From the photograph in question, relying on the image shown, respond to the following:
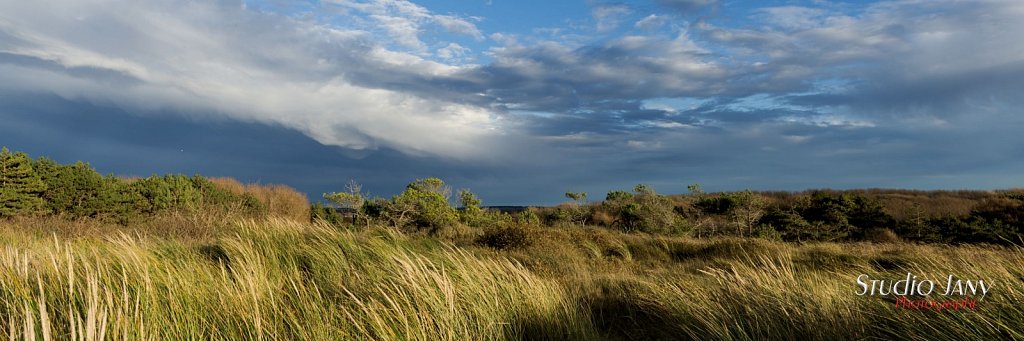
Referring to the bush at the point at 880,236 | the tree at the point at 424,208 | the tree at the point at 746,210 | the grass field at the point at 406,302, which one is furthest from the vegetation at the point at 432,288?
the bush at the point at 880,236

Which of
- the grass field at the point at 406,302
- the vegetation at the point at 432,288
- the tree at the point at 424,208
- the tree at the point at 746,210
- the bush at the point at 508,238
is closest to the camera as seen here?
the grass field at the point at 406,302

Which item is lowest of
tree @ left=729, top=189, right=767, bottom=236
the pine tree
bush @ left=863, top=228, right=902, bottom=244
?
bush @ left=863, top=228, right=902, bottom=244

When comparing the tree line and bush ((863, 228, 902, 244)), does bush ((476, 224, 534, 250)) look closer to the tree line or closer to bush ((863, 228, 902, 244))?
the tree line

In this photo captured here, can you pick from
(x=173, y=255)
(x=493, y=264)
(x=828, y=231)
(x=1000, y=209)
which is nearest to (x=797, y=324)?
(x=493, y=264)

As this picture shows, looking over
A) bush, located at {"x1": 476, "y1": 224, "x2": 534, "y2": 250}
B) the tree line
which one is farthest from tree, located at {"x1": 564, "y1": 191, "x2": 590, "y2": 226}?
bush, located at {"x1": 476, "y1": 224, "x2": 534, "y2": 250}

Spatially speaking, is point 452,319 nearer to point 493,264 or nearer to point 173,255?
point 493,264

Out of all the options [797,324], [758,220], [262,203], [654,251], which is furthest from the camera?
[758,220]

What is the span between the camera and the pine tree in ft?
47.1

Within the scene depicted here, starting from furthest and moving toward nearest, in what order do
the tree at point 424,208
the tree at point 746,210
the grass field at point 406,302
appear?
the tree at point 746,210, the tree at point 424,208, the grass field at point 406,302

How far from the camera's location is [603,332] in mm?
5750

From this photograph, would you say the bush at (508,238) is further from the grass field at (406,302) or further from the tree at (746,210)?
the tree at (746,210)

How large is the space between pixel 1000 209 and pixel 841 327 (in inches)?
1148

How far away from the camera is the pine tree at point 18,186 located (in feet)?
47.1

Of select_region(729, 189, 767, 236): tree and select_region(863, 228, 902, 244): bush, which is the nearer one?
select_region(863, 228, 902, 244): bush
